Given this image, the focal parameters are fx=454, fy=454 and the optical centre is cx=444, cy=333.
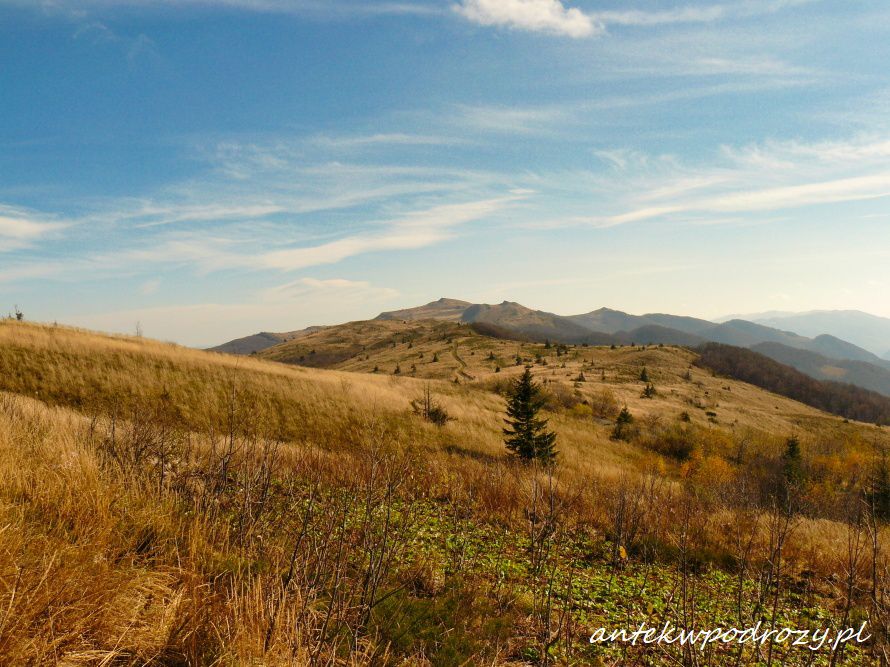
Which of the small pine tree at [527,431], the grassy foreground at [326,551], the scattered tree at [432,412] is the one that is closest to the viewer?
the grassy foreground at [326,551]

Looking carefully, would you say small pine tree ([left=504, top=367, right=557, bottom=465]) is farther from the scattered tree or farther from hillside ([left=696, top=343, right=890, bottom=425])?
hillside ([left=696, top=343, right=890, bottom=425])

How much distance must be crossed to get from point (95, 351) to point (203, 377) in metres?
Result: 5.02

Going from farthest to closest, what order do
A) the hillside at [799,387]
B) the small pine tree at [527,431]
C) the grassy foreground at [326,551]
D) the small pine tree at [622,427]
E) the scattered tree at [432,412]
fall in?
the hillside at [799,387]
the small pine tree at [622,427]
the scattered tree at [432,412]
the small pine tree at [527,431]
the grassy foreground at [326,551]

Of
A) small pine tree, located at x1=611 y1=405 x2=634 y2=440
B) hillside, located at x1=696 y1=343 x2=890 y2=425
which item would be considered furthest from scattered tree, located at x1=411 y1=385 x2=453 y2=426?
hillside, located at x1=696 y1=343 x2=890 y2=425

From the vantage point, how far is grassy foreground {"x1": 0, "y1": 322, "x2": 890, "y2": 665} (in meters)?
3.32

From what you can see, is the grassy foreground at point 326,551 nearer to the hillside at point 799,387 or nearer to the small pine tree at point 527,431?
the small pine tree at point 527,431

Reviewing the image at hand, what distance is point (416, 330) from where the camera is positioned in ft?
472

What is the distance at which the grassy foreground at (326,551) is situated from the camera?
10.9ft

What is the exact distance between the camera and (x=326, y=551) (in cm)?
390

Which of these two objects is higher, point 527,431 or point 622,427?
point 527,431

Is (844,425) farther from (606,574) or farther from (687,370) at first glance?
(606,574)

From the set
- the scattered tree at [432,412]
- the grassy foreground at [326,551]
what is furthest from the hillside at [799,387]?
the grassy foreground at [326,551]

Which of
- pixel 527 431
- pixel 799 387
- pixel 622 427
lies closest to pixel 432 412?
pixel 527 431

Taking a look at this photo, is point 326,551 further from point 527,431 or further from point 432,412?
point 432,412
